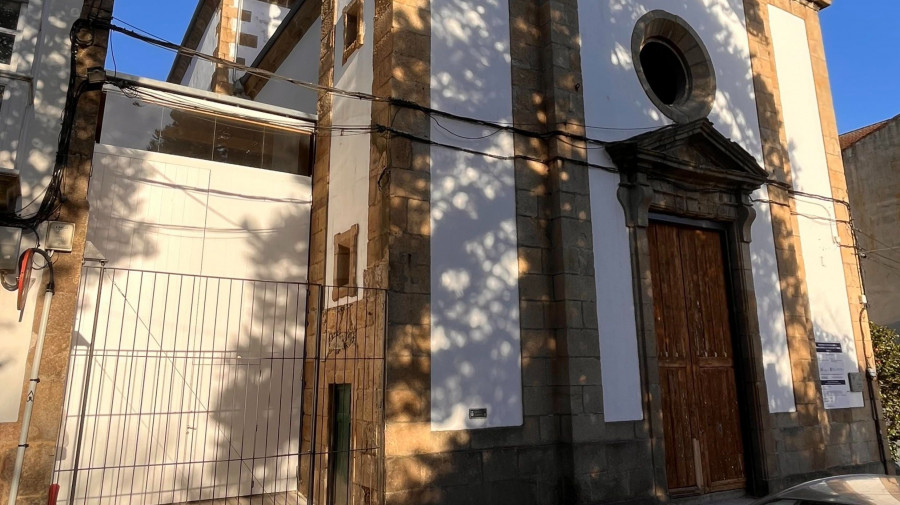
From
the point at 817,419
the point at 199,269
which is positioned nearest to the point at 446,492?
the point at 199,269

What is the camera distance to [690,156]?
8977 mm

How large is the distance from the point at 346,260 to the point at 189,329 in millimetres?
2230

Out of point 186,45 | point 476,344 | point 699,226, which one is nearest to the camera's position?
point 476,344

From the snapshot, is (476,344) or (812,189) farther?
(812,189)

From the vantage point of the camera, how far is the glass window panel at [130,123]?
8281 mm

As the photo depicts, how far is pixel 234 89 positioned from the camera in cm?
1456

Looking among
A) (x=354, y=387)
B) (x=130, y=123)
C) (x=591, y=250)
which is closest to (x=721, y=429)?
(x=591, y=250)

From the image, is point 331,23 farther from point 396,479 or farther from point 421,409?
point 396,479

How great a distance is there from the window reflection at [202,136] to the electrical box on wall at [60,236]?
10.1ft

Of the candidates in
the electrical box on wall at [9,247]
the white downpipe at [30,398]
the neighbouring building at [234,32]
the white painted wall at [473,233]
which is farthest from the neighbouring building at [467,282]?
the neighbouring building at [234,32]

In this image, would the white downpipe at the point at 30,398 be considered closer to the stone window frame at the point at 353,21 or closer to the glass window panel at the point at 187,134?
the glass window panel at the point at 187,134

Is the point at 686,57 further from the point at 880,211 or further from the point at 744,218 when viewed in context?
the point at 880,211

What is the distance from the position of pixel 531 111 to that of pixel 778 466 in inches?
233

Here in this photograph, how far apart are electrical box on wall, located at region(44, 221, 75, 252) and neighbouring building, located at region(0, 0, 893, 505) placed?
168 millimetres
